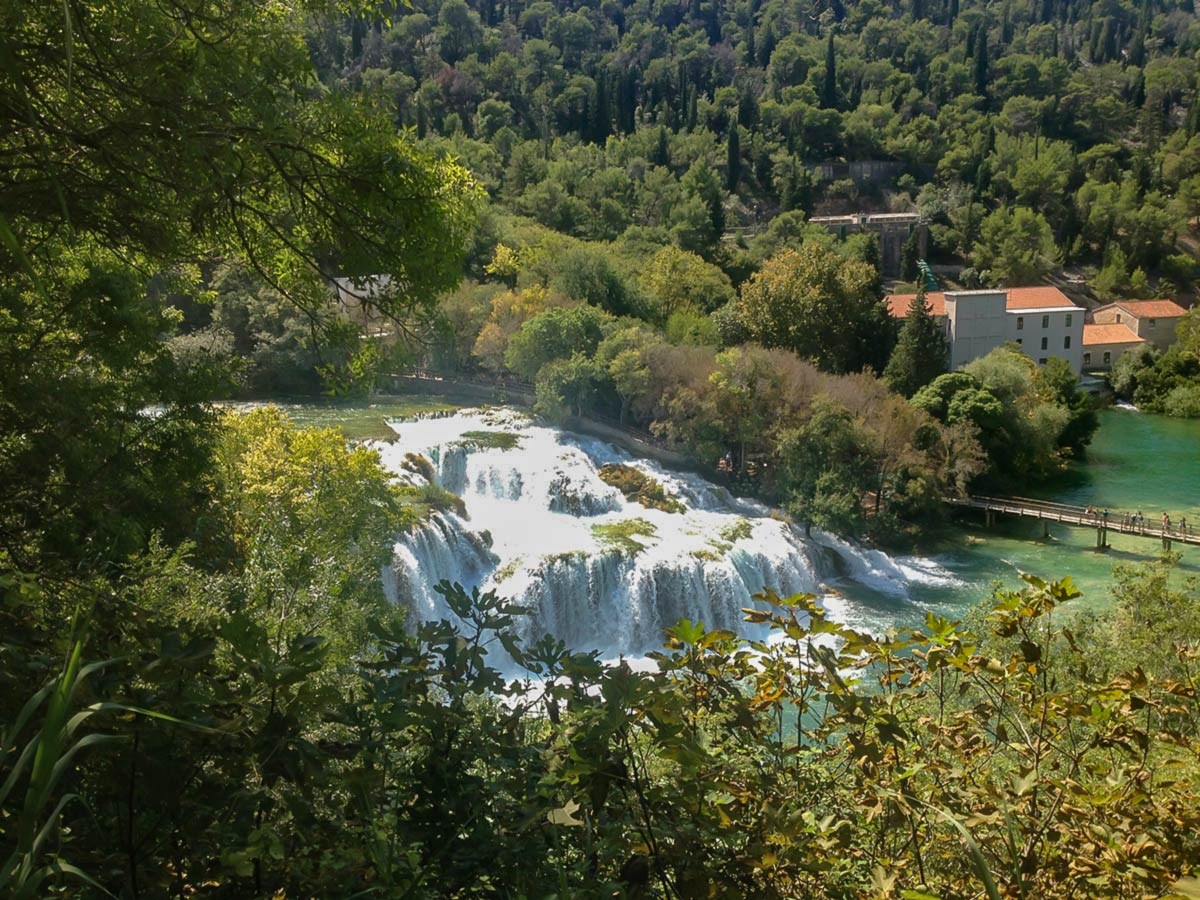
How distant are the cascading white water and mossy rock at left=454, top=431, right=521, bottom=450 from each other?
2.2 inches

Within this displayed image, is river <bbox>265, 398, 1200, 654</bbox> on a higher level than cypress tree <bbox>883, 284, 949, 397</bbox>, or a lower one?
lower

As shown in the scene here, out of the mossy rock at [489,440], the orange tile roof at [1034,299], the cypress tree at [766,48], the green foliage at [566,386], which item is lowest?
the mossy rock at [489,440]

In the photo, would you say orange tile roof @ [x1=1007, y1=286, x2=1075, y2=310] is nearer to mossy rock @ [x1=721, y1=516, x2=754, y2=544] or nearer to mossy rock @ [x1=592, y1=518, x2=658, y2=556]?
mossy rock @ [x1=721, y1=516, x2=754, y2=544]

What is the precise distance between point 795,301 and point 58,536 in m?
22.6

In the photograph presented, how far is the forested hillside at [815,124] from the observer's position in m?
40.3

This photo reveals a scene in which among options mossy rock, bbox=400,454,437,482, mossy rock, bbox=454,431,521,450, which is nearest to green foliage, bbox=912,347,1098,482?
mossy rock, bbox=454,431,521,450

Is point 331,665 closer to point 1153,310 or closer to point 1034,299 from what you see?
point 1034,299

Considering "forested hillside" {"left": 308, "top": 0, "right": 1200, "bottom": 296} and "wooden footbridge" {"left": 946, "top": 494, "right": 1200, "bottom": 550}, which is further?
"forested hillside" {"left": 308, "top": 0, "right": 1200, "bottom": 296}

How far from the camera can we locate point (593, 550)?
15.1 metres

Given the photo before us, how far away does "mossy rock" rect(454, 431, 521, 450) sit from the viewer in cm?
1866

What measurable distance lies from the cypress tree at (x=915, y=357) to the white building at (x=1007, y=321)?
231 centimetres

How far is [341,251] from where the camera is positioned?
3.44m

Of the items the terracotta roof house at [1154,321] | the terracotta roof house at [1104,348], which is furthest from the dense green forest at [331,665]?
the terracotta roof house at [1154,321]

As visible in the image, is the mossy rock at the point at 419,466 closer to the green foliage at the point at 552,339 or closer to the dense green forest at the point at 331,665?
the green foliage at the point at 552,339
